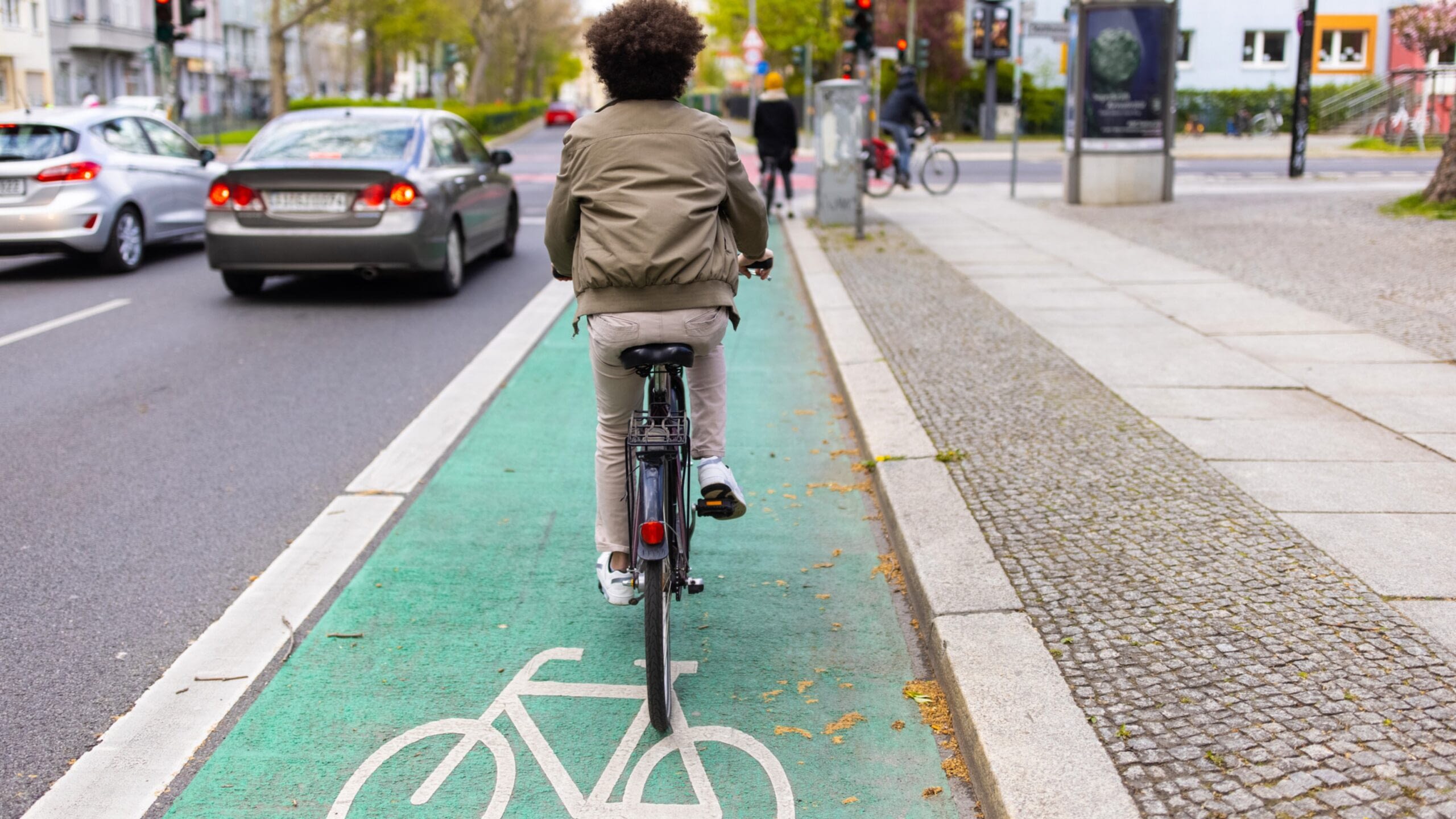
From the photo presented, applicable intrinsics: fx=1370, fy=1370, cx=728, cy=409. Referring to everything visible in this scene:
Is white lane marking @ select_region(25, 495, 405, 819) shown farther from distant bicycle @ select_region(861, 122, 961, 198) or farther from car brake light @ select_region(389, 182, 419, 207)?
distant bicycle @ select_region(861, 122, 961, 198)

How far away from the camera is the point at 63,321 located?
10320 millimetres

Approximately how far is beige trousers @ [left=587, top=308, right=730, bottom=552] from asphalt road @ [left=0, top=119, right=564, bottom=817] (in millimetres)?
1440

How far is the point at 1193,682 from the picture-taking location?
11.7ft

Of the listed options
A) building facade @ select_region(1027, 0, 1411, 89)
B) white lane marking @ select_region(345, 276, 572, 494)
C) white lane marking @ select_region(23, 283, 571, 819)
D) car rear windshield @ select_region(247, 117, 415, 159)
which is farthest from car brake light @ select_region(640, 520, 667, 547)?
building facade @ select_region(1027, 0, 1411, 89)

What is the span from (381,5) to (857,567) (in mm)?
57539

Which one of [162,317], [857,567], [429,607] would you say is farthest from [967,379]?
[162,317]

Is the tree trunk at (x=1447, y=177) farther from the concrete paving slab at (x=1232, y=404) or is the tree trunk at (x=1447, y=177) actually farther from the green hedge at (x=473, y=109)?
the green hedge at (x=473, y=109)

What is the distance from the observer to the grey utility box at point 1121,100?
18531 mm

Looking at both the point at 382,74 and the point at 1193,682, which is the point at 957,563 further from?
the point at 382,74

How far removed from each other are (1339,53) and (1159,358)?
49.2m

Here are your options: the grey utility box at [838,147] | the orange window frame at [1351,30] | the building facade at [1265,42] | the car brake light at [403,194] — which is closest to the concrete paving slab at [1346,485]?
the car brake light at [403,194]

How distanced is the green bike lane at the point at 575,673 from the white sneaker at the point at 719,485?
457 mm

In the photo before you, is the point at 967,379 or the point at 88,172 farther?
the point at 88,172

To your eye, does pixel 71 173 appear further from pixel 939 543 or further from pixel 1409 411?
pixel 1409 411
